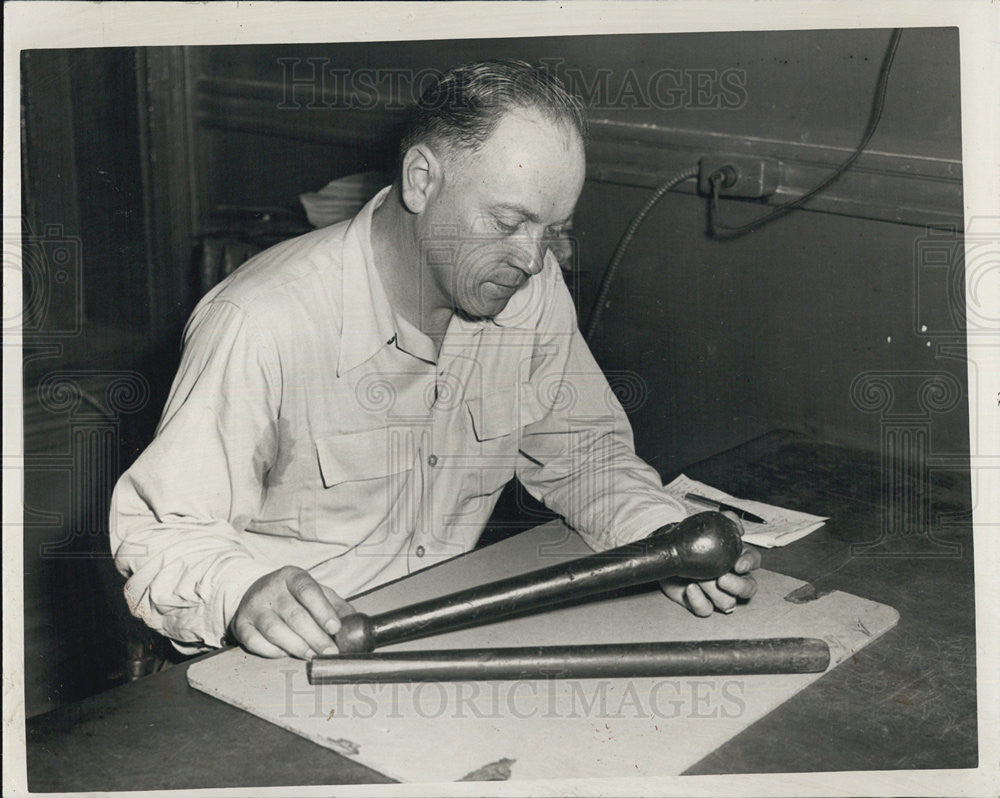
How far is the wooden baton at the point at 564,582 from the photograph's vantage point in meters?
1.23

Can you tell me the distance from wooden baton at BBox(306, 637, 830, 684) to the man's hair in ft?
2.50

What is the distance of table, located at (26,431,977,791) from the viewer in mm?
1053

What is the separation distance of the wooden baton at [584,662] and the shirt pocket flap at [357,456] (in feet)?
1.62

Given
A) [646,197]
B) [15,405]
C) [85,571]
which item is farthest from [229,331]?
[85,571]

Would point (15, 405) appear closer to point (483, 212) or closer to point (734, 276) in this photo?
point (483, 212)

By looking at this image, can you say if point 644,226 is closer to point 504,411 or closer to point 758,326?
point 758,326

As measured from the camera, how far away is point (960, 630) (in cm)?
137

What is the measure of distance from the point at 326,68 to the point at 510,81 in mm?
2098

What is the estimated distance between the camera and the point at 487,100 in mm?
1469

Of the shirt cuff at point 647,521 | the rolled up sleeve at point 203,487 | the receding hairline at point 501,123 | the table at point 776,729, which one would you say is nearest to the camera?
the table at point 776,729
